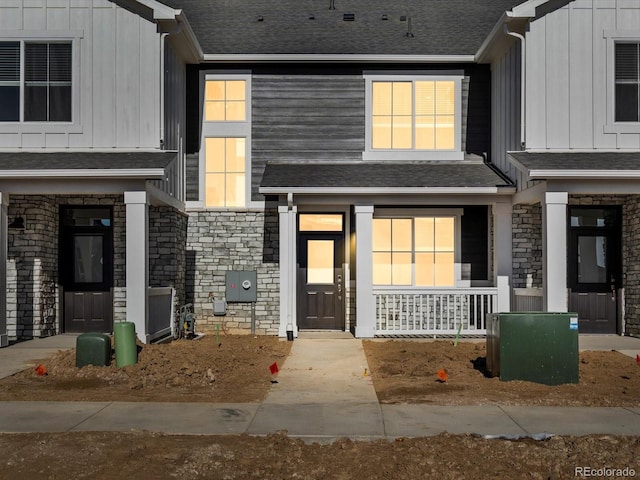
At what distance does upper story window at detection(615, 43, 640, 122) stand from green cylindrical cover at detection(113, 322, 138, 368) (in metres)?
9.60

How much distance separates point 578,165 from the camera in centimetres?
1270

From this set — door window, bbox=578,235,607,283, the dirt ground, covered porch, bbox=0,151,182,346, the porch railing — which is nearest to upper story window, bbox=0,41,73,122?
covered porch, bbox=0,151,182,346

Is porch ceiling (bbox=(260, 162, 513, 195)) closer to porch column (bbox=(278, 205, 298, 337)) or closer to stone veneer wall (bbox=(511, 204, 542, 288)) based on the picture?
porch column (bbox=(278, 205, 298, 337))

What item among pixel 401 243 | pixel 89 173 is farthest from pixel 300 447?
pixel 401 243

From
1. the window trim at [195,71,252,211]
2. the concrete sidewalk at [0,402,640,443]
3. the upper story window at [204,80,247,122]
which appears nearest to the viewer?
the concrete sidewalk at [0,402,640,443]

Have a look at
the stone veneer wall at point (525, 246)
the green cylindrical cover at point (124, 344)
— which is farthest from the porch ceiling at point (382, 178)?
the green cylindrical cover at point (124, 344)

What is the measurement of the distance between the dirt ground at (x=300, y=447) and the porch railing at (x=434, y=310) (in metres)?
4.51

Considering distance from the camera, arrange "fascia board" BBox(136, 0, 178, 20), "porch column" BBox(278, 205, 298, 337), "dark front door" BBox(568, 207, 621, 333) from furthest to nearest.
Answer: "dark front door" BBox(568, 207, 621, 333)
"porch column" BBox(278, 205, 298, 337)
"fascia board" BBox(136, 0, 178, 20)

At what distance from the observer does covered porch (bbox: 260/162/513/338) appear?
14.5 m

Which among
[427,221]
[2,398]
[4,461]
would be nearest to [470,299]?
[427,221]

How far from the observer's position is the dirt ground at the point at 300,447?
19.3 feet

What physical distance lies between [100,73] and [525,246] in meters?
8.94

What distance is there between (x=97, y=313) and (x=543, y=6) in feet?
35.3

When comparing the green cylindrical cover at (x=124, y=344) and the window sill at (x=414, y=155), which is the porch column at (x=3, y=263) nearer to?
the green cylindrical cover at (x=124, y=344)
